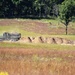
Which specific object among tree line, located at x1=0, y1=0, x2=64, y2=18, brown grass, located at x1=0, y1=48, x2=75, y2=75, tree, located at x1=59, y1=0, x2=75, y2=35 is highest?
brown grass, located at x1=0, y1=48, x2=75, y2=75

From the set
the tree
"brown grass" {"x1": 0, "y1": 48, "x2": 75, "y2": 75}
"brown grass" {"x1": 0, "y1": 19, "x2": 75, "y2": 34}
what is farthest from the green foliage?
"brown grass" {"x1": 0, "y1": 48, "x2": 75, "y2": 75}

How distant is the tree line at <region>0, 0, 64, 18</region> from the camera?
15125 cm

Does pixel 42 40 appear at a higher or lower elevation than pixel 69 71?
lower

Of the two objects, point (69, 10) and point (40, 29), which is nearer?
point (69, 10)

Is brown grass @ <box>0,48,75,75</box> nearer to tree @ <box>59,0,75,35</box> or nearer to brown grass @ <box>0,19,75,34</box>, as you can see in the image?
tree @ <box>59,0,75,35</box>

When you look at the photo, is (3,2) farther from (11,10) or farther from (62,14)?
(62,14)

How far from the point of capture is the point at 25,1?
162 m

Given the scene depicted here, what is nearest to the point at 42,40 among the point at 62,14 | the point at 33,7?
the point at 62,14

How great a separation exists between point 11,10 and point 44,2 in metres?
23.4

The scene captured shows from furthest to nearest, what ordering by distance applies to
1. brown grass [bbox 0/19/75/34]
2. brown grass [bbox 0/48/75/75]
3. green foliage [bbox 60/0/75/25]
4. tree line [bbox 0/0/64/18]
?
tree line [bbox 0/0/64/18], brown grass [bbox 0/19/75/34], green foliage [bbox 60/0/75/25], brown grass [bbox 0/48/75/75]

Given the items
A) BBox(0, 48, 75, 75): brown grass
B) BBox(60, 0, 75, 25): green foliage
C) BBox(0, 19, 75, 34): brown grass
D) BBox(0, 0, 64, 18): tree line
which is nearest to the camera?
BBox(0, 48, 75, 75): brown grass

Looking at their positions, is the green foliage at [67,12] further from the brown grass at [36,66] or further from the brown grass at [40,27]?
the brown grass at [36,66]

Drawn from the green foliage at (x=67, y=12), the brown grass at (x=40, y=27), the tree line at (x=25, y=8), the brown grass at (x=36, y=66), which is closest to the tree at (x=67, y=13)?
the green foliage at (x=67, y=12)

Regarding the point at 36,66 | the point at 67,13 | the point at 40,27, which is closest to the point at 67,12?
the point at 67,13
